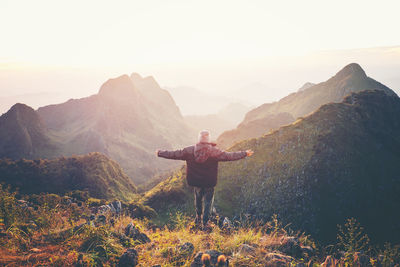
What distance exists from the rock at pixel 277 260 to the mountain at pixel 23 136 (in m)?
175

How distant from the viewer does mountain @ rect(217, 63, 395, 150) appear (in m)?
105

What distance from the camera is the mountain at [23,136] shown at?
144337 millimetres

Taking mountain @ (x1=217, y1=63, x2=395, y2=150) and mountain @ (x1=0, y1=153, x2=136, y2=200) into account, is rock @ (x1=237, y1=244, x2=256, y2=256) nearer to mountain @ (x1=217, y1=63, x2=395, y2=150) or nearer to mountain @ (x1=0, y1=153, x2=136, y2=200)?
mountain @ (x1=0, y1=153, x2=136, y2=200)

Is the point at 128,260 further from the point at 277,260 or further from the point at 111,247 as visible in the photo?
the point at 277,260

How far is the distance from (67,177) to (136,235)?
249ft

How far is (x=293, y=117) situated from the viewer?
128 meters

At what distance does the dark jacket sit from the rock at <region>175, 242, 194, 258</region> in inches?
114

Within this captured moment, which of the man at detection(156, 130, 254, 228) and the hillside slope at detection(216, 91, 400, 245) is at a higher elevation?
the man at detection(156, 130, 254, 228)

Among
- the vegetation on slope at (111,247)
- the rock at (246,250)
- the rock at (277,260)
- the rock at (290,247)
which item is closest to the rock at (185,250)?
the vegetation on slope at (111,247)

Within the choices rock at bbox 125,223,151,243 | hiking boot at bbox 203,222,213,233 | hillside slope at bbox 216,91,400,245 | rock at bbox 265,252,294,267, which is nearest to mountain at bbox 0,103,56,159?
hillside slope at bbox 216,91,400,245

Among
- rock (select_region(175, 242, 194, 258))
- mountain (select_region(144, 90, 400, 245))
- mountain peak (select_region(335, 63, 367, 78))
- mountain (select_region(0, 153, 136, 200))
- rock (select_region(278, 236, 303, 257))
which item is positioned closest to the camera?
rock (select_region(175, 242, 194, 258))

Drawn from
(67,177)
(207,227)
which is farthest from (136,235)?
(67,177)

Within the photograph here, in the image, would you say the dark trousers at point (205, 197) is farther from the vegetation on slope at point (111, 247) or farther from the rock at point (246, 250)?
the rock at point (246, 250)

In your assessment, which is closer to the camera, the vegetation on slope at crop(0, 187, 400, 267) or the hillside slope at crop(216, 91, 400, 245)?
the vegetation on slope at crop(0, 187, 400, 267)
